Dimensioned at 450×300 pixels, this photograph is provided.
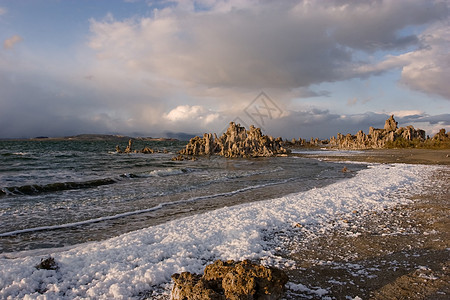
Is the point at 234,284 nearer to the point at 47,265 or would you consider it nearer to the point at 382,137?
the point at 47,265

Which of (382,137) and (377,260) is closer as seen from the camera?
(377,260)

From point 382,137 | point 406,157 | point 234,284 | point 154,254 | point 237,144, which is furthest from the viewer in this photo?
point 382,137

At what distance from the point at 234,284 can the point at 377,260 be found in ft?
14.3

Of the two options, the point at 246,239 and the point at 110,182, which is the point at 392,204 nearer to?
the point at 246,239

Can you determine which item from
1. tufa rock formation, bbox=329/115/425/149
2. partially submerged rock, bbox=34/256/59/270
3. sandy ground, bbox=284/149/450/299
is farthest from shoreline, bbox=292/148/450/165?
partially submerged rock, bbox=34/256/59/270

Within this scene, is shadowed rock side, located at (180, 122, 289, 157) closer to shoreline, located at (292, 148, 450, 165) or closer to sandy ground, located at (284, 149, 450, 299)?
shoreline, located at (292, 148, 450, 165)

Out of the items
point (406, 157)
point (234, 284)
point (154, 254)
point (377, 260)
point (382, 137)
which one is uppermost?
point (382, 137)

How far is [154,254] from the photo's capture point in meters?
7.24

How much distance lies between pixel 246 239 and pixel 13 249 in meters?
7.69

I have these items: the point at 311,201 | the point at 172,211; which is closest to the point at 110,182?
the point at 172,211

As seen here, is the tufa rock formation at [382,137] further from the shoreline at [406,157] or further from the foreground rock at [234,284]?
the foreground rock at [234,284]

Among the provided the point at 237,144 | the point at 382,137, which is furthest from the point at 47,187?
the point at 382,137

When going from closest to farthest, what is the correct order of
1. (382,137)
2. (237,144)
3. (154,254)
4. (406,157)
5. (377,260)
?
(377,260)
(154,254)
(406,157)
(237,144)
(382,137)

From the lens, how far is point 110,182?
24.0 meters
